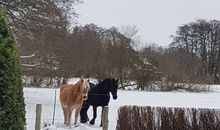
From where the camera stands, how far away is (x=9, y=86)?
3.87 m

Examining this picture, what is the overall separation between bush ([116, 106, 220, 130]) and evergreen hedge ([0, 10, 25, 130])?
6195mm

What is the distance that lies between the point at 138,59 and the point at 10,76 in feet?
158

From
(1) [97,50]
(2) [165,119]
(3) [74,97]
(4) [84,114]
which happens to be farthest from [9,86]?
(1) [97,50]

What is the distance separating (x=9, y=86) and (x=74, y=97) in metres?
9.17

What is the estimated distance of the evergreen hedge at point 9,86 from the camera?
3.85 m

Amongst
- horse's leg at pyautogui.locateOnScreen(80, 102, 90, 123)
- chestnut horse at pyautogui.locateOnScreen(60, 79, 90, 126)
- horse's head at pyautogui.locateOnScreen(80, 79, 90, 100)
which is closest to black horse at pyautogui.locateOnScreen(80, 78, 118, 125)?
horse's leg at pyautogui.locateOnScreen(80, 102, 90, 123)

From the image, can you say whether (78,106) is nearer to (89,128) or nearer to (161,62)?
(89,128)

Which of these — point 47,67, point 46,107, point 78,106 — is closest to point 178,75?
point 47,67

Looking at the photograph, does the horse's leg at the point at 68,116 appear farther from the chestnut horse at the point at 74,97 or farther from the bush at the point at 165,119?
the bush at the point at 165,119

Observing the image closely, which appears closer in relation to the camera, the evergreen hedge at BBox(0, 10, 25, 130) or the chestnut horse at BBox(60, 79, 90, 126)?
the evergreen hedge at BBox(0, 10, 25, 130)

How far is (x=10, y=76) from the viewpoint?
153 inches

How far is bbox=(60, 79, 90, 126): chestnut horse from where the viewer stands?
12695 mm

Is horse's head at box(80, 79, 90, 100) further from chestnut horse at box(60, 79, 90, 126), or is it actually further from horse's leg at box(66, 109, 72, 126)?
horse's leg at box(66, 109, 72, 126)

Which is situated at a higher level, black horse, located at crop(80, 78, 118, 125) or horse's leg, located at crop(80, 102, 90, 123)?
black horse, located at crop(80, 78, 118, 125)
